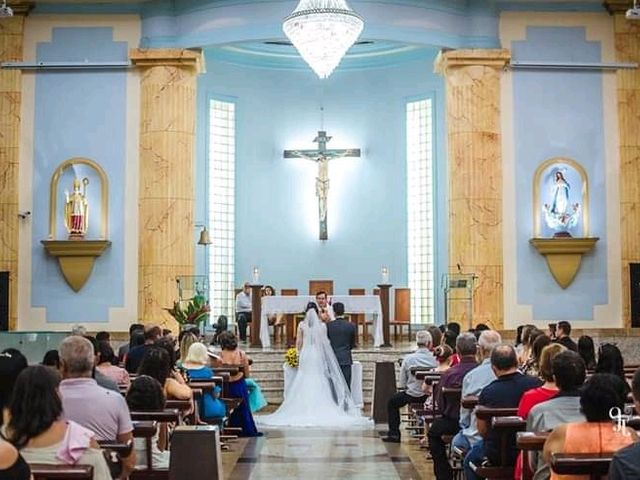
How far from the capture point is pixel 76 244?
15.5 meters

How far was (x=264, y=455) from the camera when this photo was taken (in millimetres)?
9211

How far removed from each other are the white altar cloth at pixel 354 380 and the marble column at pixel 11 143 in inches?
215

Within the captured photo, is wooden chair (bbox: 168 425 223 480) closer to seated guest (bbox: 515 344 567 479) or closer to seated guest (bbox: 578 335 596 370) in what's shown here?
seated guest (bbox: 515 344 567 479)

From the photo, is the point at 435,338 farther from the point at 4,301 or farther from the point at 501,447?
the point at 4,301

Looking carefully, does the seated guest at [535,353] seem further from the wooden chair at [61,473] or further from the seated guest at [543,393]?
the wooden chair at [61,473]

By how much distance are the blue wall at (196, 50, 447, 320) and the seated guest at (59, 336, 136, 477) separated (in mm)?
14388

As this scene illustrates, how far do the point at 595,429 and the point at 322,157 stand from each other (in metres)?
15.2

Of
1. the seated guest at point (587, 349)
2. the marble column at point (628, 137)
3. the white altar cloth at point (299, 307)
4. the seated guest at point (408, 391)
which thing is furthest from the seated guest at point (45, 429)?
the marble column at point (628, 137)

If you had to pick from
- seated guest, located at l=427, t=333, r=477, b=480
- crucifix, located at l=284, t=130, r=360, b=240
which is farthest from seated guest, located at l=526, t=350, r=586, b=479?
crucifix, located at l=284, t=130, r=360, b=240

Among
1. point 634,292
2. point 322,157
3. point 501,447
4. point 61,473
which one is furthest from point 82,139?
point 61,473

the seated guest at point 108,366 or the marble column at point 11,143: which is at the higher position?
the marble column at point 11,143

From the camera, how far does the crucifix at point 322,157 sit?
62.8 feet

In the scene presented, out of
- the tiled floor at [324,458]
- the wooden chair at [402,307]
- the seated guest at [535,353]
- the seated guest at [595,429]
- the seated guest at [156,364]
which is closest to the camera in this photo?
the seated guest at [595,429]

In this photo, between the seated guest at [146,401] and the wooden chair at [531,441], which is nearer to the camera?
the wooden chair at [531,441]
